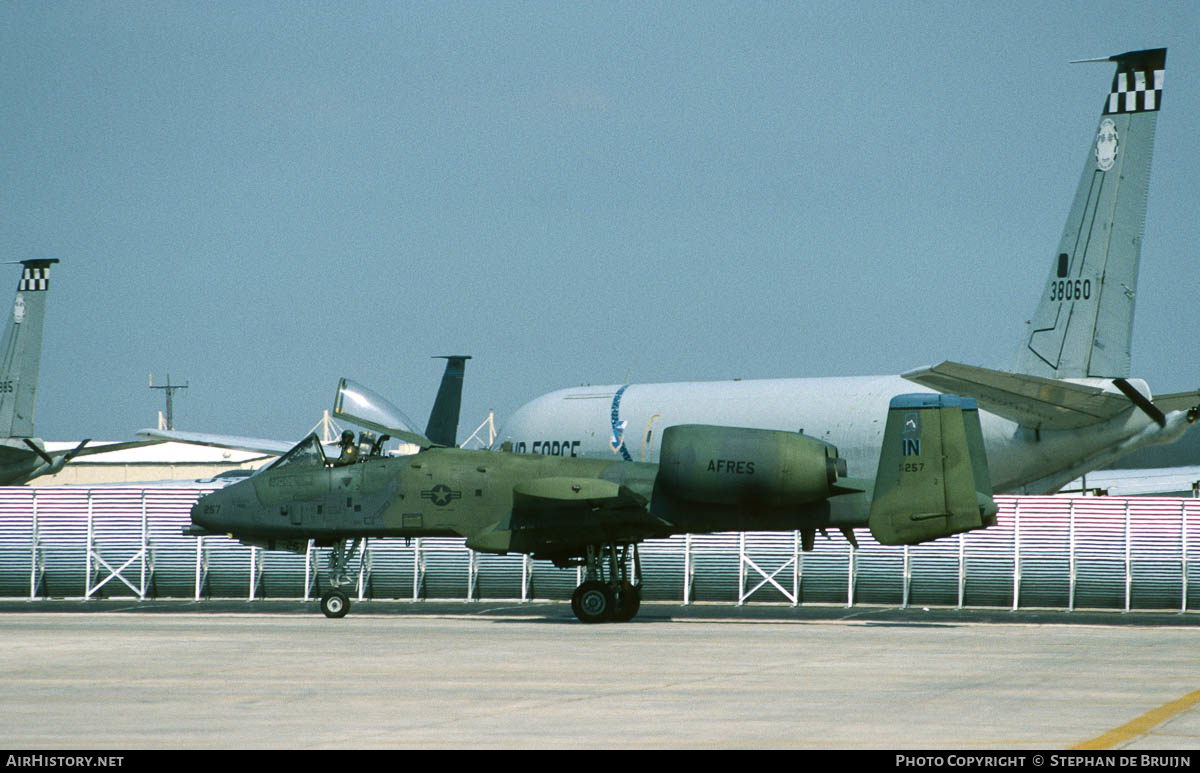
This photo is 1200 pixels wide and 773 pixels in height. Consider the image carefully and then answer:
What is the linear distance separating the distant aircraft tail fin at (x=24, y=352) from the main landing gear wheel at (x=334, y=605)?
2445 centimetres

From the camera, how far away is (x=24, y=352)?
43.8m

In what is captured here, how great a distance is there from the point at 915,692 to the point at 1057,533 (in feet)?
44.7

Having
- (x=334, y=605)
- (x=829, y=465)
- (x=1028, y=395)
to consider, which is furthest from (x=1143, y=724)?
(x=1028, y=395)

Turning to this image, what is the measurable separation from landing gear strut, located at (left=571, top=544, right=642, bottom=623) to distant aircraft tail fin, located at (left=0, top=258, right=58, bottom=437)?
2750 centimetres

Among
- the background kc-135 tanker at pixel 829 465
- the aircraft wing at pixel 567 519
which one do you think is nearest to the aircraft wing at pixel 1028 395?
the background kc-135 tanker at pixel 829 465

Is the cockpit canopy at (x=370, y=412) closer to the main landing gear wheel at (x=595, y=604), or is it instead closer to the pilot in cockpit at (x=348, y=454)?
the pilot in cockpit at (x=348, y=454)

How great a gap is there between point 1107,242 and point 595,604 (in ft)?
45.1

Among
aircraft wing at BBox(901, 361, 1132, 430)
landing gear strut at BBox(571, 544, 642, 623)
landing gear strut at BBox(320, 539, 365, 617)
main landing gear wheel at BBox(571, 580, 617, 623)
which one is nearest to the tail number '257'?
aircraft wing at BBox(901, 361, 1132, 430)

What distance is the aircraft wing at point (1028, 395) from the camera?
25266 millimetres

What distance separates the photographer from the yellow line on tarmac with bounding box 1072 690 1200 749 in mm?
9609

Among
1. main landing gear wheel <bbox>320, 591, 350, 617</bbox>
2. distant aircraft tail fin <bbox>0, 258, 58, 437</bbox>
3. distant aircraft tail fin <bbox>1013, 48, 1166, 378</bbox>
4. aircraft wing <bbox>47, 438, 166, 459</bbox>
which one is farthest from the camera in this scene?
aircraft wing <bbox>47, 438, 166, 459</bbox>

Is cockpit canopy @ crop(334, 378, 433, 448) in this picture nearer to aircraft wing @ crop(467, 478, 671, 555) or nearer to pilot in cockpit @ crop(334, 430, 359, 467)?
pilot in cockpit @ crop(334, 430, 359, 467)
